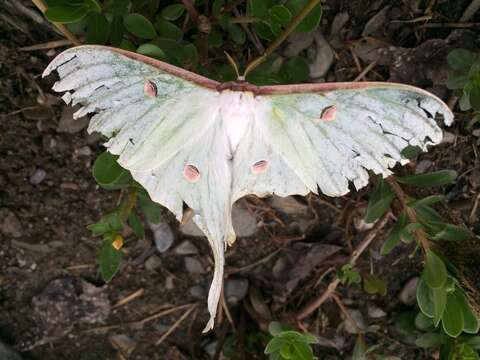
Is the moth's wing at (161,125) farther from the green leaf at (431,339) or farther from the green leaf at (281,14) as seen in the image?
the green leaf at (431,339)

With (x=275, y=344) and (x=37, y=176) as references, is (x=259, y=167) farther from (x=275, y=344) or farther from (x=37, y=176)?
(x=37, y=176)

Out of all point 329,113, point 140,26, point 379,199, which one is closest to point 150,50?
point 140,26

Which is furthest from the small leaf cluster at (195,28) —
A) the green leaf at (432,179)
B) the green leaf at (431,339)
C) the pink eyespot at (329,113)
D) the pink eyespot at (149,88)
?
the green leaf at (431,339)

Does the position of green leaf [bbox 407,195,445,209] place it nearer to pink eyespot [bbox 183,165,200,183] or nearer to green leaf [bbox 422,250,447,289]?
green leaf [bbox 422,250,447,289]

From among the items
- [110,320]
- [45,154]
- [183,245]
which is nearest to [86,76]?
[45,154]

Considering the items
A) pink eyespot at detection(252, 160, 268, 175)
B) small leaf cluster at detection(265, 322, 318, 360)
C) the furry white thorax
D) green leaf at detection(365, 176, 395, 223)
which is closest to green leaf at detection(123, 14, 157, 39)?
the furry white thorax

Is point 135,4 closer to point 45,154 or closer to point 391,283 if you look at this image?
point 45,154
